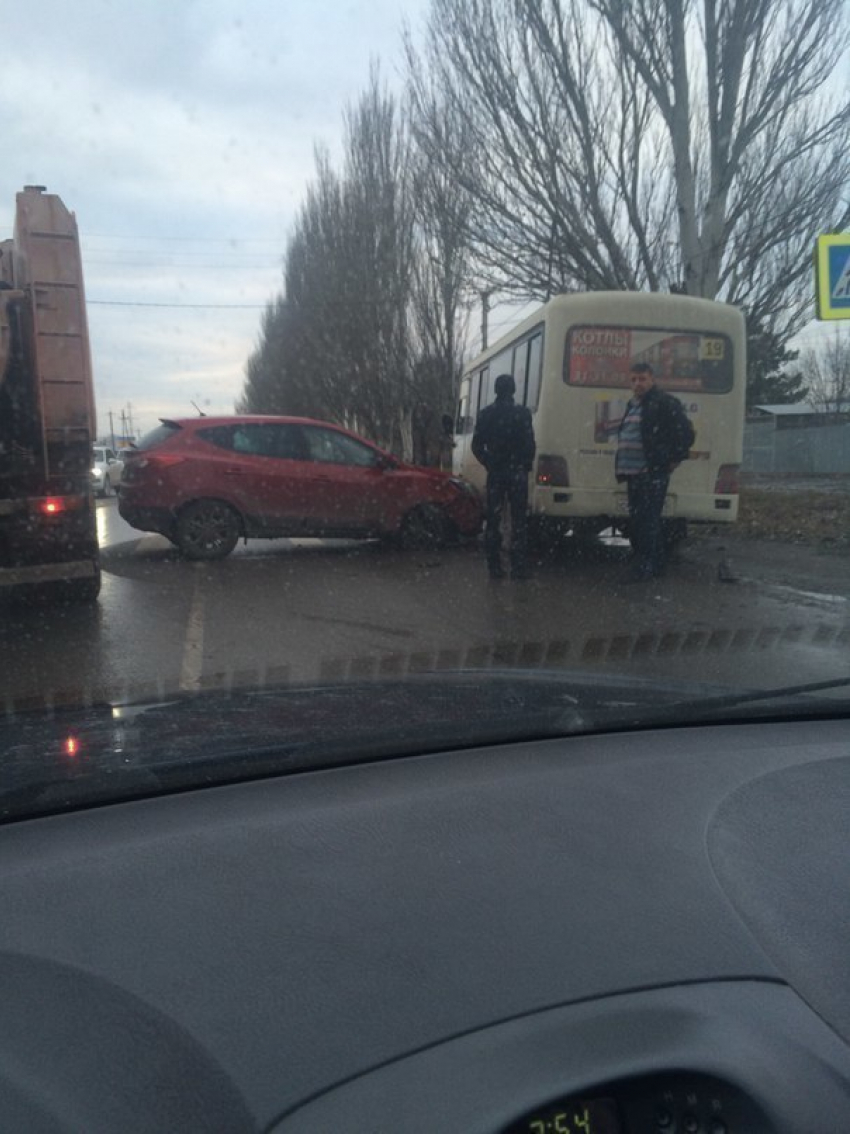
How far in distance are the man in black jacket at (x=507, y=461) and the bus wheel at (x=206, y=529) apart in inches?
115

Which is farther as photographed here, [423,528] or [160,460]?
[423,528]

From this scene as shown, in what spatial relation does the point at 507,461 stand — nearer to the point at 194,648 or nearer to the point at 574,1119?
the point at 194,648

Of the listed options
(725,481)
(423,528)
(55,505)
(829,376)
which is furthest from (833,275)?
(829,376)

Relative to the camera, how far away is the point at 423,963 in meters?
1.67

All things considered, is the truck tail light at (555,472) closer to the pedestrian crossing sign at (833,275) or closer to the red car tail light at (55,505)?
the pedestrian crossing sign at (833,275)

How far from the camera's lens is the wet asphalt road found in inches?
231

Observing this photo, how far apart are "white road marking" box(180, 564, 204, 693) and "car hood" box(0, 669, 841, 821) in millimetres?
1862

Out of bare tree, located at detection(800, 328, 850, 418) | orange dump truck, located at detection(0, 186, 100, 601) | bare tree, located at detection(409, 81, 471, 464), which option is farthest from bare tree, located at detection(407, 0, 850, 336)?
bare tree, located at detection(800, 328, 850, 418)

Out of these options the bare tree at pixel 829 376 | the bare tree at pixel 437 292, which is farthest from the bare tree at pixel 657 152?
the bare tree at pixel 829 376

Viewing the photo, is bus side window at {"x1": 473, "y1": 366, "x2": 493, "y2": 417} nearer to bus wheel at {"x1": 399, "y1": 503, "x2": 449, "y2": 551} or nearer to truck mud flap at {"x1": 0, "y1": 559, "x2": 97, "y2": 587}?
bus wheel at {"x1": 399, "y1": 503, "x2": 449, "y2": 551}

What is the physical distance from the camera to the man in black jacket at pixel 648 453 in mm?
9352

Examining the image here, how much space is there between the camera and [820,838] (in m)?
2.18

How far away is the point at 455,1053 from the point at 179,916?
506mm

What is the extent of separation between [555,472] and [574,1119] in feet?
32.0
